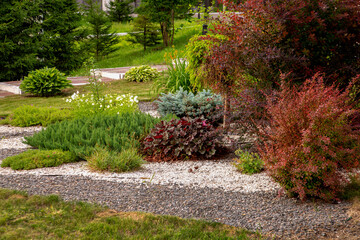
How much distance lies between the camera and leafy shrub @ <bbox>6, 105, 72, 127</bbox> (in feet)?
25.7

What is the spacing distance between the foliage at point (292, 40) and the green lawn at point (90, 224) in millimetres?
2418

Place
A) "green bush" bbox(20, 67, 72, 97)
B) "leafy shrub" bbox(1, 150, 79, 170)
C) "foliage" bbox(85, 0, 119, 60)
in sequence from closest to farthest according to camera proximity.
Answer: "leafy shrub" bbox(1, 150, 79, 170) → "green bush" bbox(20, 67, 72, 97) → "foliage" bbox(85, 0, 119, 60)

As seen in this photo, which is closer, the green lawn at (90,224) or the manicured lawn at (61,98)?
the green lawn at (90,224)

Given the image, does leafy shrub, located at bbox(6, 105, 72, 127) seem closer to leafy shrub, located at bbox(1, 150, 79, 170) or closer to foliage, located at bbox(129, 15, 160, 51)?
leafy shrub, located at bbox(1, 150, 79, 170)

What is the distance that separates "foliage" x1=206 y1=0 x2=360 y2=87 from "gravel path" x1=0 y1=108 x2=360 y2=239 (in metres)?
1.43

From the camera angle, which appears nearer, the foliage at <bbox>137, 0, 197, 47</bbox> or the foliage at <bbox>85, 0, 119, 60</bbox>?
the foliage at <bbox>137, 0, 197, 47</bbox>

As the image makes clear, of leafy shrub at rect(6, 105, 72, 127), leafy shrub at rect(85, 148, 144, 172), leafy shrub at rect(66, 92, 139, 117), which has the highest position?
leafy shrub at rect(66, 92, 139, 117)

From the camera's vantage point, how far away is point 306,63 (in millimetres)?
4945

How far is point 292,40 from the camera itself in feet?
16.2

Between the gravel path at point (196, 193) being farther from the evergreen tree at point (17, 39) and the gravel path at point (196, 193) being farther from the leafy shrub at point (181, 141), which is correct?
the evergreen tree at point (17, 39)

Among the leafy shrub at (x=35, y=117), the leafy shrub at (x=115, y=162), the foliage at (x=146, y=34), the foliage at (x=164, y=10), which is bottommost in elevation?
the leafy shrub at (x=35, y=117)

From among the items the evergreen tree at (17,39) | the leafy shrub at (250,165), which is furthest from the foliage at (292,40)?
the evergreen tree at (17,39)

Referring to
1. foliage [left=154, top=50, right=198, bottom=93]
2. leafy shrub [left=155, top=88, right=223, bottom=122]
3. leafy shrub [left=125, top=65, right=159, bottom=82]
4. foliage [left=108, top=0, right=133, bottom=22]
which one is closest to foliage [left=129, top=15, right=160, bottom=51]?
foliage [left=108, top=0, right=133, bottom=22]

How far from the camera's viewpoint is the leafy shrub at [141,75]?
524 inches
